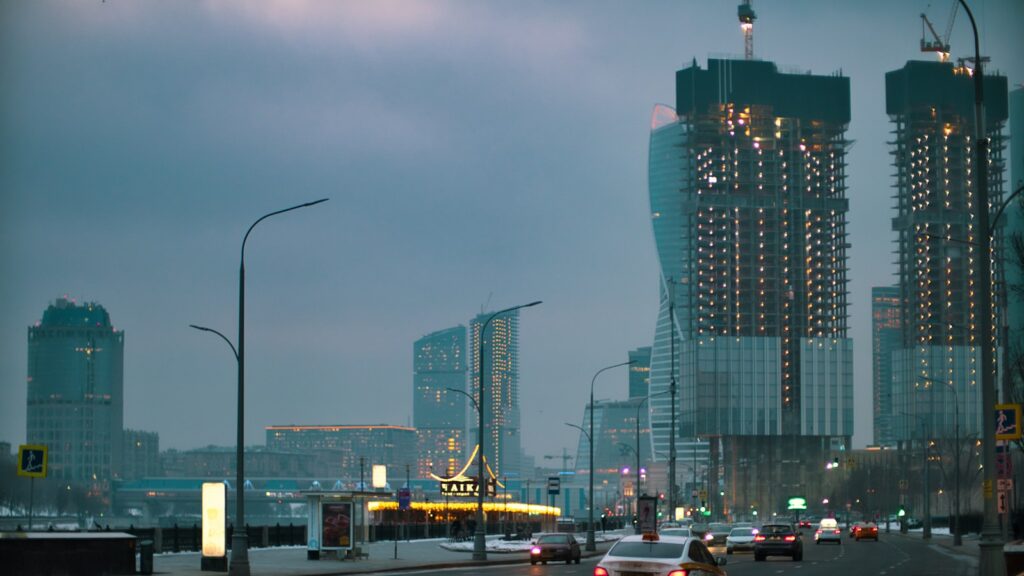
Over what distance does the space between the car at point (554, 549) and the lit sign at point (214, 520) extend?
16855 millimetres

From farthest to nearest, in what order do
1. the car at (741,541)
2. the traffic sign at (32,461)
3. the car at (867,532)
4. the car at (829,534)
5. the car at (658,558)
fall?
the car at (867,532), the car at (829,534), the car at (741,541), the traffic sign at (32,461), the car at (658,558)

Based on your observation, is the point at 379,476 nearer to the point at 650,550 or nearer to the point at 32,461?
the point at 32,461

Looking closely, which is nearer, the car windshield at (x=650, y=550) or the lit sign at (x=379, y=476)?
the car windshield at (x=650, y=550)

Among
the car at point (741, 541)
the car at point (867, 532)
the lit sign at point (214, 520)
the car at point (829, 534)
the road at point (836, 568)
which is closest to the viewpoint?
the lit sign at point (214, 520)

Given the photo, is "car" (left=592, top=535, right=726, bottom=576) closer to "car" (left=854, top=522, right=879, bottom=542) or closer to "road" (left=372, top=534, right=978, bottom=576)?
"road" (left=372, top=534, right=978, bottom=576)

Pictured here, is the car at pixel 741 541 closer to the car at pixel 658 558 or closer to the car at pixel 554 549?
the car at pixel 554 549

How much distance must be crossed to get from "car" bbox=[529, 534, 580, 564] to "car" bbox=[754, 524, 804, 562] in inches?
313

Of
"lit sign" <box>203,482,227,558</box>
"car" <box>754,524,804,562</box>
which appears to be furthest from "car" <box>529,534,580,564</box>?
"lit sign" <box>203,482,227,558</box>

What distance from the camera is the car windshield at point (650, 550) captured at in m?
26.4

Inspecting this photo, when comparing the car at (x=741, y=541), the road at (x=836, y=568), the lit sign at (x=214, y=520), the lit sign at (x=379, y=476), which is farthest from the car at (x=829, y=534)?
the lit sign at (x=214, y=520)

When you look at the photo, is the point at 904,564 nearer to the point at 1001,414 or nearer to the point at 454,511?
the point at 1001,414

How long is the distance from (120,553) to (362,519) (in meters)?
21.3

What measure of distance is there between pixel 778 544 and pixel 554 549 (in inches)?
388

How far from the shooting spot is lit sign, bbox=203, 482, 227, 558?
148 feet
